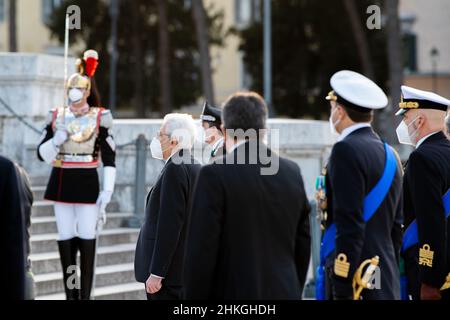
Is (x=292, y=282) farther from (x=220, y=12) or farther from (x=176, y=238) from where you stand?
(x=220, y=12)

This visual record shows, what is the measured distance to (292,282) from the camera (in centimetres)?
463

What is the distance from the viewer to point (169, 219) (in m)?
6.01

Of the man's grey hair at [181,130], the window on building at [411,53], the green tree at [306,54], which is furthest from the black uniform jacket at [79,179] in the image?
the window on building at [411,53]

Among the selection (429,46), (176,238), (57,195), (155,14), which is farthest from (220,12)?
(176,238)

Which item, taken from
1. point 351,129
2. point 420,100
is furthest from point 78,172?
point 351,129

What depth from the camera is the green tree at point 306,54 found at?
3388cm

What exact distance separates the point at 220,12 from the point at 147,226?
28.6m

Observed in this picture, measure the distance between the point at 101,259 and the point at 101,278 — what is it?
452 millimetres

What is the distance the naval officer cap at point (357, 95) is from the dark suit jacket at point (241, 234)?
648 millimetres

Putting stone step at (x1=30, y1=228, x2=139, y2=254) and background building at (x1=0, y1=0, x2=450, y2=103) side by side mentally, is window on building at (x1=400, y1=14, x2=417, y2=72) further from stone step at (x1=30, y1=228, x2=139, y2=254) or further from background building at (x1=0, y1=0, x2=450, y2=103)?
stone step at (x1=30, y1=228, x2=139, y2=254)

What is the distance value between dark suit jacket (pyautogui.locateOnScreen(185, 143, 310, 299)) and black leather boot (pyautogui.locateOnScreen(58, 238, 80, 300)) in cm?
376

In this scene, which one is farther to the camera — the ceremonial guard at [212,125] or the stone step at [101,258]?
the stone step at [101,258]

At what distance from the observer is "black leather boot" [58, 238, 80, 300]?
26.6 ft

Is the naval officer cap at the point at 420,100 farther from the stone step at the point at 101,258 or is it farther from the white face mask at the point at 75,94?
the stone step at the point at 101,258
